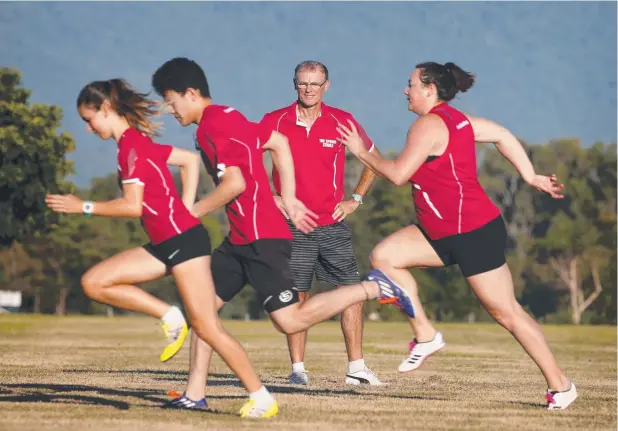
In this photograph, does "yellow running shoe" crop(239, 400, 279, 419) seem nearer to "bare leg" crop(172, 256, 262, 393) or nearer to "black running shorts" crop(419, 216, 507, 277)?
"bare leg" crop(172, 256, 262, 393)

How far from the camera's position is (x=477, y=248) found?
9.48 m

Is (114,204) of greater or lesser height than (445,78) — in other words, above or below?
below

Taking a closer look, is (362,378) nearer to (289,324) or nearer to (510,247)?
(289,324)

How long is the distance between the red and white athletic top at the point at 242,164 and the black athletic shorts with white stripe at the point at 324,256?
324 cm

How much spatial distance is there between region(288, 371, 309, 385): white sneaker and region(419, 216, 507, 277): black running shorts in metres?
3.34

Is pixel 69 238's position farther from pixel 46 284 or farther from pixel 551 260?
pixel 551 260

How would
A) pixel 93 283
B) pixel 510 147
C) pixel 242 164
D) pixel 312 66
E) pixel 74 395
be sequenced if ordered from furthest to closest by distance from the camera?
pixel 312 66, pixel 74 395, pixel 510 147, pixel 242 164, pixel 93 283

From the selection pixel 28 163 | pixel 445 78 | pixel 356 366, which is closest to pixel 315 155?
pixel 356 366

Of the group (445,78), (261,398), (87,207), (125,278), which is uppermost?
(445,78)

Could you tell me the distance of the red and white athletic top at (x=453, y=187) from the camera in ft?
31.2

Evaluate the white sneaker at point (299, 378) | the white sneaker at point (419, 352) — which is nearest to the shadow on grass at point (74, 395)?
the white sneaker at point (419, 352)

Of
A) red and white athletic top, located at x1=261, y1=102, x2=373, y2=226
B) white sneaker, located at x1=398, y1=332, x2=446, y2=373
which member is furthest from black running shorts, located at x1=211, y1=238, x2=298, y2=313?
red and white athletic top, located at x1=261, y1=102, x2=373, y2=226

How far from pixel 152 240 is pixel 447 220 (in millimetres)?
2471

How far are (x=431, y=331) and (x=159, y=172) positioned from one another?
107 inches
